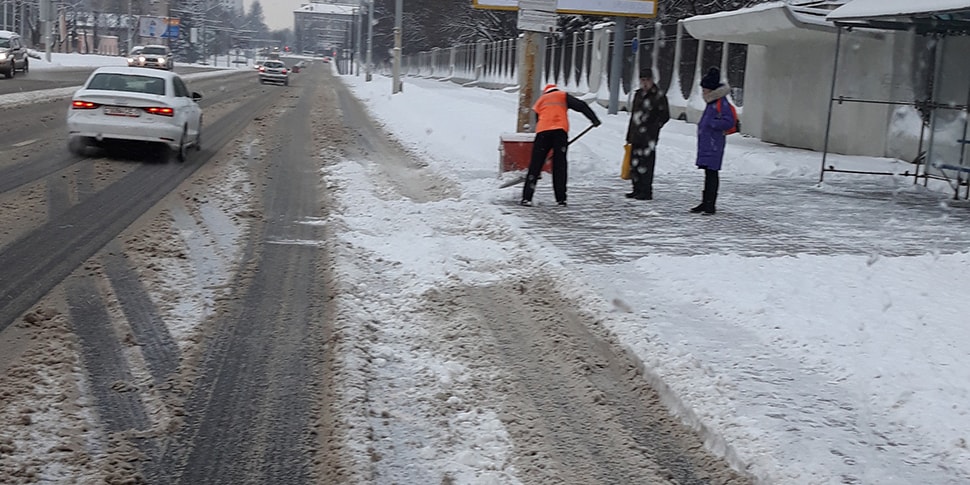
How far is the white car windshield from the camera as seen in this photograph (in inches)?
606

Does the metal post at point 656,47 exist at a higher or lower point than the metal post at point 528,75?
higher

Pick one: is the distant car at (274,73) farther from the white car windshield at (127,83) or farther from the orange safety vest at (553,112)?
the orange safety vest at (553,112)

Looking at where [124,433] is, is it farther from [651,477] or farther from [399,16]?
[399,16]

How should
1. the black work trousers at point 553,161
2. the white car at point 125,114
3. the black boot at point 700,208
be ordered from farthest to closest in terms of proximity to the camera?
the white car at point 125,114
the black work trousers at point 553,161
the black boot at point 700,208

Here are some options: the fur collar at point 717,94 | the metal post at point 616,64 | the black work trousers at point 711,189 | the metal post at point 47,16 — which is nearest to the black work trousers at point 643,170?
the black work trousers at point 711,189

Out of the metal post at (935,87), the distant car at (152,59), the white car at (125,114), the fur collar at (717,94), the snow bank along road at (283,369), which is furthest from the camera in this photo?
the distant car at (152,59)

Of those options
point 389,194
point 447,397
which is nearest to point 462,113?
point 389,194

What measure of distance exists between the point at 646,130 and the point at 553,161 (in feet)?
4.65

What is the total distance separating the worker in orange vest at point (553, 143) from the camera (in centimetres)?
1216

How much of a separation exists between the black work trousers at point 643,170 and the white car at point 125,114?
685 centimetres

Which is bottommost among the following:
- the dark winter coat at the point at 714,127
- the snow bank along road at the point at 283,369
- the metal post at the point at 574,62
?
the snow bank along road at the point at 283,369

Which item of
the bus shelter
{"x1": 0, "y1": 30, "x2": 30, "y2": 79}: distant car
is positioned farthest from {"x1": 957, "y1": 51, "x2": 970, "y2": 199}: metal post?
{"x1": 0, "y1": 30, "x2": 30, "y2": 79}: distant car

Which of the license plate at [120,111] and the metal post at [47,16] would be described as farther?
the metal post at [47,16]

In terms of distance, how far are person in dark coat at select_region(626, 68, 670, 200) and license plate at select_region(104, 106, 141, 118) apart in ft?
23.6
